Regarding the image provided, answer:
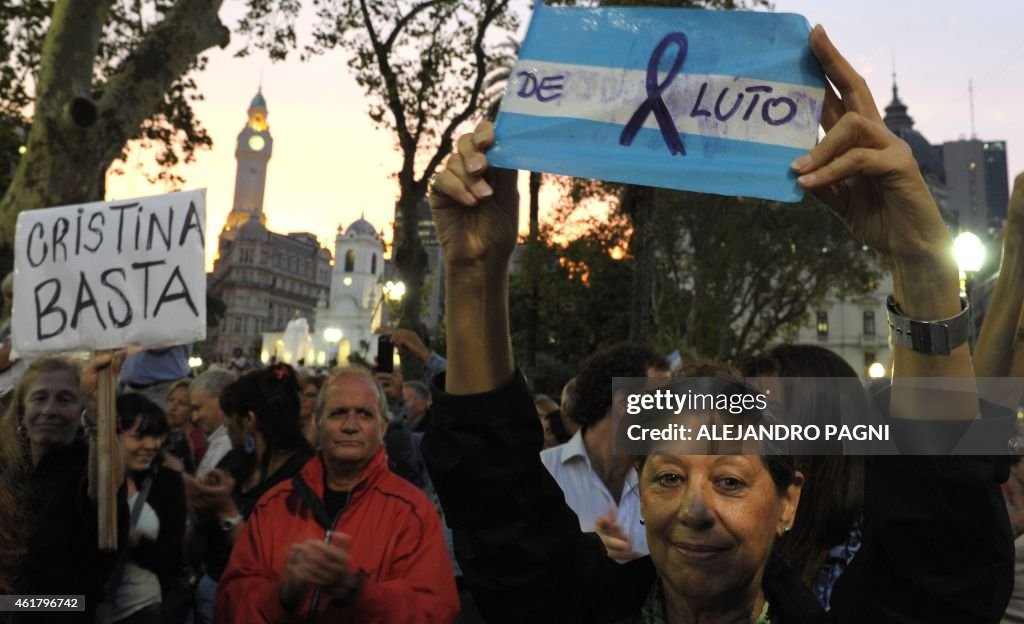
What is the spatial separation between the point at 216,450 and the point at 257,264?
511ft

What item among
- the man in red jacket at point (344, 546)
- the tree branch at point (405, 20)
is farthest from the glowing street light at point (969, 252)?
the tree branch at point (405, 20)

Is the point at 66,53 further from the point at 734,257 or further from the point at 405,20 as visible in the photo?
the point at 734,257

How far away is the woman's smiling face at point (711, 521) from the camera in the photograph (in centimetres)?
168

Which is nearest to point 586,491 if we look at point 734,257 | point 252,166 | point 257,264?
point 734,257

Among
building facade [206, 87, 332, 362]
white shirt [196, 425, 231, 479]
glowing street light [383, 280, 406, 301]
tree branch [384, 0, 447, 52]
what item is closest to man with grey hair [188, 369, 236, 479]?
white shirt [196, 425, 231, 479]

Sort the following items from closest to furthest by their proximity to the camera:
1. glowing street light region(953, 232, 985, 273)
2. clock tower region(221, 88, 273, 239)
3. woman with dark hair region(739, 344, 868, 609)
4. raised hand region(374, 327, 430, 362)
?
woman with dark hair region(739, 344, 868, 609)
raised hand region(374, 327, 430, 362)
glowing street light region(953, 232, 985, 273)
clock tower region(221, 88, 273, 239)

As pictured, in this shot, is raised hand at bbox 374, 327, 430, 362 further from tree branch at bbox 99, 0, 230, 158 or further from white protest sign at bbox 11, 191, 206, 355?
tree branch at bbox 99, 0, 230, 158

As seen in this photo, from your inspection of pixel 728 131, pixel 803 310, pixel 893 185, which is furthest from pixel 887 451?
pixel 803 310

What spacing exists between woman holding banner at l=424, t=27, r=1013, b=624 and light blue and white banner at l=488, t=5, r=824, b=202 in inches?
3.2

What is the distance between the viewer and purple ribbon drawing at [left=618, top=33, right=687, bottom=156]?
1.74 meters

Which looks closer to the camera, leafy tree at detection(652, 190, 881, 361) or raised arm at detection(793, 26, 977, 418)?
raised arm at detection(793, 26, 977, 418)

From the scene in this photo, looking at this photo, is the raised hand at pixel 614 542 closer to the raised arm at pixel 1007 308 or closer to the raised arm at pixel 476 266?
the raised arm at pixel 476 266

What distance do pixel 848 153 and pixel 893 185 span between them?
0.10 metres

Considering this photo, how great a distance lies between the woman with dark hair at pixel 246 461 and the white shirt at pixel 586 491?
121 cm
